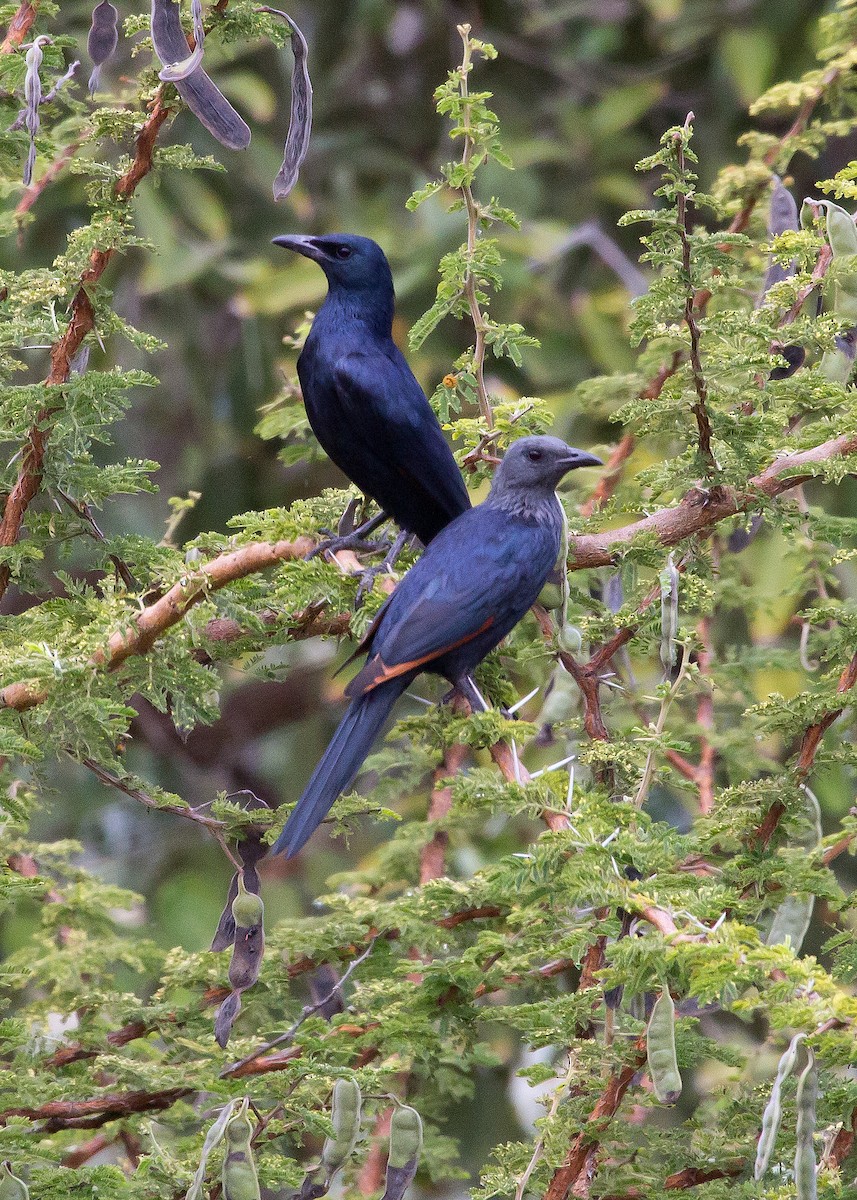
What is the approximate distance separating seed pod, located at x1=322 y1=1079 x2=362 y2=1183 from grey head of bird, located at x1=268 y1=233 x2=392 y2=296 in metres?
2.21

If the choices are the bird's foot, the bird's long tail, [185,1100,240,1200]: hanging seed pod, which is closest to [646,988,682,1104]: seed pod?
[185,1100,240,1200]: hanging seed pod

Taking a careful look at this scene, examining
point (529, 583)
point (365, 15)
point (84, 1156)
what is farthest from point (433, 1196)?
point (365, 15)

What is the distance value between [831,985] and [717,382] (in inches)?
39.2

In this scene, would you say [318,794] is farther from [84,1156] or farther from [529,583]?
[84,1156]

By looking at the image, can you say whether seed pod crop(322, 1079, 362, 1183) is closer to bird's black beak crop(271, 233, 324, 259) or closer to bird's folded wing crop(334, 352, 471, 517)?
bird's folded wing crop(334, 352, 471, 517)

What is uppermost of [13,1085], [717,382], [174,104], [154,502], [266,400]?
[174,104]

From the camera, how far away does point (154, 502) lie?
6625 millimetres

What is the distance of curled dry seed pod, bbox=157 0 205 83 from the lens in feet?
6.57

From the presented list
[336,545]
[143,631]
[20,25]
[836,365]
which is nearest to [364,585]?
[336,545]

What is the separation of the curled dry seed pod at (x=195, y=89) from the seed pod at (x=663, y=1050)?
127cm

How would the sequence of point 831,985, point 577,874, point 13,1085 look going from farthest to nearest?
point 13,1085
point 577,874
point 831,985

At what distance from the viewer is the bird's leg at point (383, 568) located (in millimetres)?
2670

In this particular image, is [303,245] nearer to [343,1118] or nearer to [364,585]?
[364,585]

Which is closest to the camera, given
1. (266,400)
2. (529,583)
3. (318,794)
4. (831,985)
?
(831,985)
